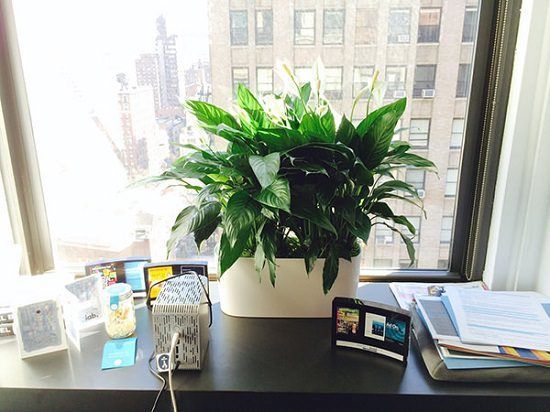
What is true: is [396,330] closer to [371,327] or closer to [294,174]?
[371,327]

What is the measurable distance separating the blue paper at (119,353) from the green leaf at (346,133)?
70 centimetres

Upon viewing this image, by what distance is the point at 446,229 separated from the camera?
51.8 inches

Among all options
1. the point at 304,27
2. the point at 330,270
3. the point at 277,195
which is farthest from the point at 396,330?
the point at 304,27

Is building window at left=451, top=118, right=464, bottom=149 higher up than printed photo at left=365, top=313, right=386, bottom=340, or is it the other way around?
building window at left=451, top=118, right=464, bottom=149

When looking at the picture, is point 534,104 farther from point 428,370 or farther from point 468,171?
point 428,370

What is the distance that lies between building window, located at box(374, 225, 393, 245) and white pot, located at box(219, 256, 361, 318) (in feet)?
1.02

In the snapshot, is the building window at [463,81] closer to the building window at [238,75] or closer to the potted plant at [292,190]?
the potted plant at [292,190]

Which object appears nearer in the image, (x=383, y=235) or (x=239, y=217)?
(x=239, y=217)

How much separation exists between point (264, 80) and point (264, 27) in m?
0.15

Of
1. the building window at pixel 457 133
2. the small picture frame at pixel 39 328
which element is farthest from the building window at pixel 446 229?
the small picture frame at pixel 39 328

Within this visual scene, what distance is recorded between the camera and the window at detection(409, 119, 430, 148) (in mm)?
1237

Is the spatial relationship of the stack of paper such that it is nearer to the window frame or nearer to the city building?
the window frame

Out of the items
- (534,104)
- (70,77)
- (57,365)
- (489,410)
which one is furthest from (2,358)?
(534,104)

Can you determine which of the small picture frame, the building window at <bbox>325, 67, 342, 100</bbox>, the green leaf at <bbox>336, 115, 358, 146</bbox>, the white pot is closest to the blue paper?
the small picture frame
